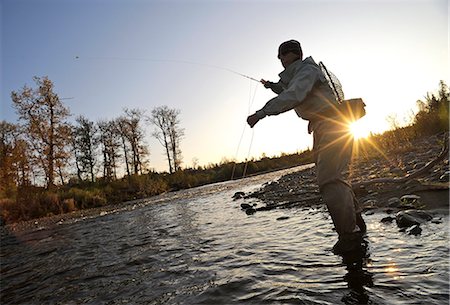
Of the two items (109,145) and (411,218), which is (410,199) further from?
(109,145)

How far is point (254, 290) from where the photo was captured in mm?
2660

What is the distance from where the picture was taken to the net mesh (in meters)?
3.79

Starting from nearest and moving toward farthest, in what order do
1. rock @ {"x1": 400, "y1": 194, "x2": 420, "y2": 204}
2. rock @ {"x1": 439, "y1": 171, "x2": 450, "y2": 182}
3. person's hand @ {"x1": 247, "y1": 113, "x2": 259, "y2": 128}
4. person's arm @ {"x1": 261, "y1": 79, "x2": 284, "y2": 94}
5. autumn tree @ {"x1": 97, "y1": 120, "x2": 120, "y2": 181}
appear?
person's hand @ {"x1": 247, "y1": 113, "x2": 259, "y2": 128} < person's arm @ {"x1": 261, "y1": 79, "x2": 284, "y2": 94} < rock @ {"x1": 400, "y1": 194, "x2": 420, "y2": 204} < rock @ {"x1": 439, "y1": 171, "x2": 450, "y2": 182} < autumn tree @ {"x1": 97, "y1": 120, "x2": 120, "y2": 181}

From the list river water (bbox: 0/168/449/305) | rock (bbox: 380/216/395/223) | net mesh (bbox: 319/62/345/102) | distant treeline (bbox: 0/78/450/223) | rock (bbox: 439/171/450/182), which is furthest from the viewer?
distant treeline (bbox: 0/78/450/223)

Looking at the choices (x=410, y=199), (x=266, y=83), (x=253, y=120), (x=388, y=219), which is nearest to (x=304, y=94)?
(x=253, y=120)

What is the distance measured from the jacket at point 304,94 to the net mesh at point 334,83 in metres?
0.11

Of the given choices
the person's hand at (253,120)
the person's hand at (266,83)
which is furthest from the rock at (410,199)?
the person's hand at (253,120)

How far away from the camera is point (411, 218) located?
375 cm

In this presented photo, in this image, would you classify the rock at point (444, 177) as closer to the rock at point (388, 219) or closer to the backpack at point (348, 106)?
the rock at point (388, 219)

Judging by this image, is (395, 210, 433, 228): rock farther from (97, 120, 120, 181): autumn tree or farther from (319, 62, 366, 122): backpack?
(97, 120, 120, 181): autumn tree

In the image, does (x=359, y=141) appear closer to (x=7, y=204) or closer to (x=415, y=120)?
(x=415, y=120)

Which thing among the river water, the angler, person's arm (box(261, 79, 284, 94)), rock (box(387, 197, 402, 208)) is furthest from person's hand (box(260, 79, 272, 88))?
rock (box(387, 197, 402, 208))

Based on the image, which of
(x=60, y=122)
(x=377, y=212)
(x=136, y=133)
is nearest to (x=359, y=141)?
(x=377, y=212)

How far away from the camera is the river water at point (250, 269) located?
238 centimetres
